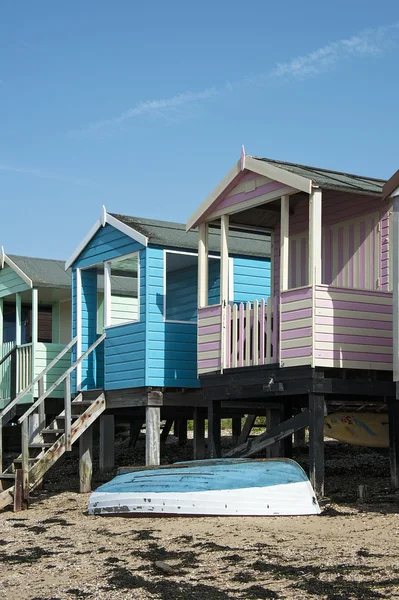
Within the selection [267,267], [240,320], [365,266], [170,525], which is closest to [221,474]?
[170,525]

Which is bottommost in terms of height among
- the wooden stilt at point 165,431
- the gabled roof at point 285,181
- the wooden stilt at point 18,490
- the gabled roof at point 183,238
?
the wooden stilt at point 165,431

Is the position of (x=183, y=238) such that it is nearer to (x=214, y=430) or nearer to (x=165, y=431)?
(x=214, y=430)

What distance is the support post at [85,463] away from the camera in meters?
19.7

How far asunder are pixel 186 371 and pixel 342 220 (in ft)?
13.4

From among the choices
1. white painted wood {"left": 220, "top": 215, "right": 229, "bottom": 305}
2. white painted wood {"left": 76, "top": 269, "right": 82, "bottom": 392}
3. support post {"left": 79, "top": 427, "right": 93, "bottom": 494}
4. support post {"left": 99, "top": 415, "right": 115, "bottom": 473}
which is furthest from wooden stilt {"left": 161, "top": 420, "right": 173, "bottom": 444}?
white painted wood {"left": 220, "top": 215, "right": 229, "bottom": 305}

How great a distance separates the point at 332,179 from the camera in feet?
54.8

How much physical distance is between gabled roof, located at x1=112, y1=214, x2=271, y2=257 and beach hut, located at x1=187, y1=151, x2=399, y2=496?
3.22 ft

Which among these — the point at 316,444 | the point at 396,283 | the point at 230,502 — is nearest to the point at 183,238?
the point at 316,444

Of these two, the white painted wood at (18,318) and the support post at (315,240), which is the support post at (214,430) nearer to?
the support post at (315,240)

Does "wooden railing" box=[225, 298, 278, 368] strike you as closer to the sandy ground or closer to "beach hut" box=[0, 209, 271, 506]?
"beach hut" box=[0, 209, 271, 506]

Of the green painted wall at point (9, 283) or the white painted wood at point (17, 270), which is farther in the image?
the green painted wall at point (9, 283)

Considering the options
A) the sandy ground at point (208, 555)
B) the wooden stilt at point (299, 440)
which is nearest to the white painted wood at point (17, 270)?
the sandy ground at point (208, 555)

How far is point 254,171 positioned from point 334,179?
130cm

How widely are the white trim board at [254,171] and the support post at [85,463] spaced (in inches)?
190
